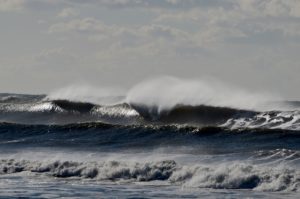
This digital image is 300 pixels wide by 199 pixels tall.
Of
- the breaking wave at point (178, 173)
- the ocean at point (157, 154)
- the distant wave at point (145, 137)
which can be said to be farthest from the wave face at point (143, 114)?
the breaking wave at point (178, 173)

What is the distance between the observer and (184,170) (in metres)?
20.8

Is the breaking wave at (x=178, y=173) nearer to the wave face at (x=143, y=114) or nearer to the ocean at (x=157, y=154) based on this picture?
the ocean at (x=157, y=154)

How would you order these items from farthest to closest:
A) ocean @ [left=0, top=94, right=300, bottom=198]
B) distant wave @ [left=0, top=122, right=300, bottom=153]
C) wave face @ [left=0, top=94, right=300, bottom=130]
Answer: wave face @ [left=0, top=94, right=300, bottom=130] < distant wave @ [left=0, top=122, right=300, bottom=153] < ocean @ [left=0, top=94, right=300, bottom=198]

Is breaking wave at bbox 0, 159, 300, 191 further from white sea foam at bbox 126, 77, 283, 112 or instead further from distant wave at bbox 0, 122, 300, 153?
white sea foam at bbox 126, 77, 283, 112

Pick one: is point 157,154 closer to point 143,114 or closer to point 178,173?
point 178,173

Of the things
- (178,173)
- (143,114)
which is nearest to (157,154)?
(178,173)

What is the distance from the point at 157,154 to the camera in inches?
971

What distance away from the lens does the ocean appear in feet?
63.1

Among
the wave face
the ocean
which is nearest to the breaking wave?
the ocean

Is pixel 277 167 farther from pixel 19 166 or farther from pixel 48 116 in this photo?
pixel 48 116

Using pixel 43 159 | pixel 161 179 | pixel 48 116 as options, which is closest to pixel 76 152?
pixel 43 159

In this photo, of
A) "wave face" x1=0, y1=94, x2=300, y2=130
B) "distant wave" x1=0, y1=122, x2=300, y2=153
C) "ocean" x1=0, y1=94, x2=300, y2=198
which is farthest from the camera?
"wave face" x1=0, y1=94, x2=300, y2=130

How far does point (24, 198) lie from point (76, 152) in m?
8.77

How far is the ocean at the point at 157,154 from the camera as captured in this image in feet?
63.1
